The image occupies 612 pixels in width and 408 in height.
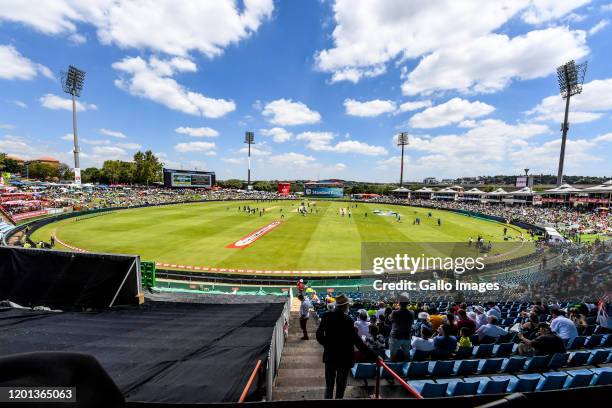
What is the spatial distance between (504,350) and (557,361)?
1.22 meters

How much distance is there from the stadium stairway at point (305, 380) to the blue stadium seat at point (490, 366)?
1989mm

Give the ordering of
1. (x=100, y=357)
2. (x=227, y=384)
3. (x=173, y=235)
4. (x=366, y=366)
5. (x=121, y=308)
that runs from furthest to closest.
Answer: (x=173, y=235) < (x=121, y=308) < (x=366, y=366) < (x=100, y=357) < (x=227, y=384)

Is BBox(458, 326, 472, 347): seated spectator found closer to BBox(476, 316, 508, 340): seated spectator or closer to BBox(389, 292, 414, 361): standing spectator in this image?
BBox(476, 316, 508, 340): seated spectator

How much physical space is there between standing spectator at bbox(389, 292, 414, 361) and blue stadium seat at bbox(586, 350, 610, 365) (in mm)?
4104

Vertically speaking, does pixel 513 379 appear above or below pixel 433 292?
above

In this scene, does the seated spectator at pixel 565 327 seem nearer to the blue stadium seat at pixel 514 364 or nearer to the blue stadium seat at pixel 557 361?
the blue stadium seat at pixel 557 361

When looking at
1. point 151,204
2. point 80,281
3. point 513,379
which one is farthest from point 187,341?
point 151,204

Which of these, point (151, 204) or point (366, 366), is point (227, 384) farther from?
point (151, 204)

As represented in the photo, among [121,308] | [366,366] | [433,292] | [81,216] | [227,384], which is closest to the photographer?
[227,384]

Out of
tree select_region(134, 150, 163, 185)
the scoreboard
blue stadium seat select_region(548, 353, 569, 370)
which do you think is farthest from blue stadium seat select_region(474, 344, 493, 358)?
tree select_region(134, 150, 163, 185)

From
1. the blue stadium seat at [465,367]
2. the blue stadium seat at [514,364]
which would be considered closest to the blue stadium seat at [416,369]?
the blue stadium seat at [465,367]

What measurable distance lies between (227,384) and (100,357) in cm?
225

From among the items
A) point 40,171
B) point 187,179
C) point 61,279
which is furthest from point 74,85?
Result: point 40,171

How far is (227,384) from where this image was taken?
374cm
